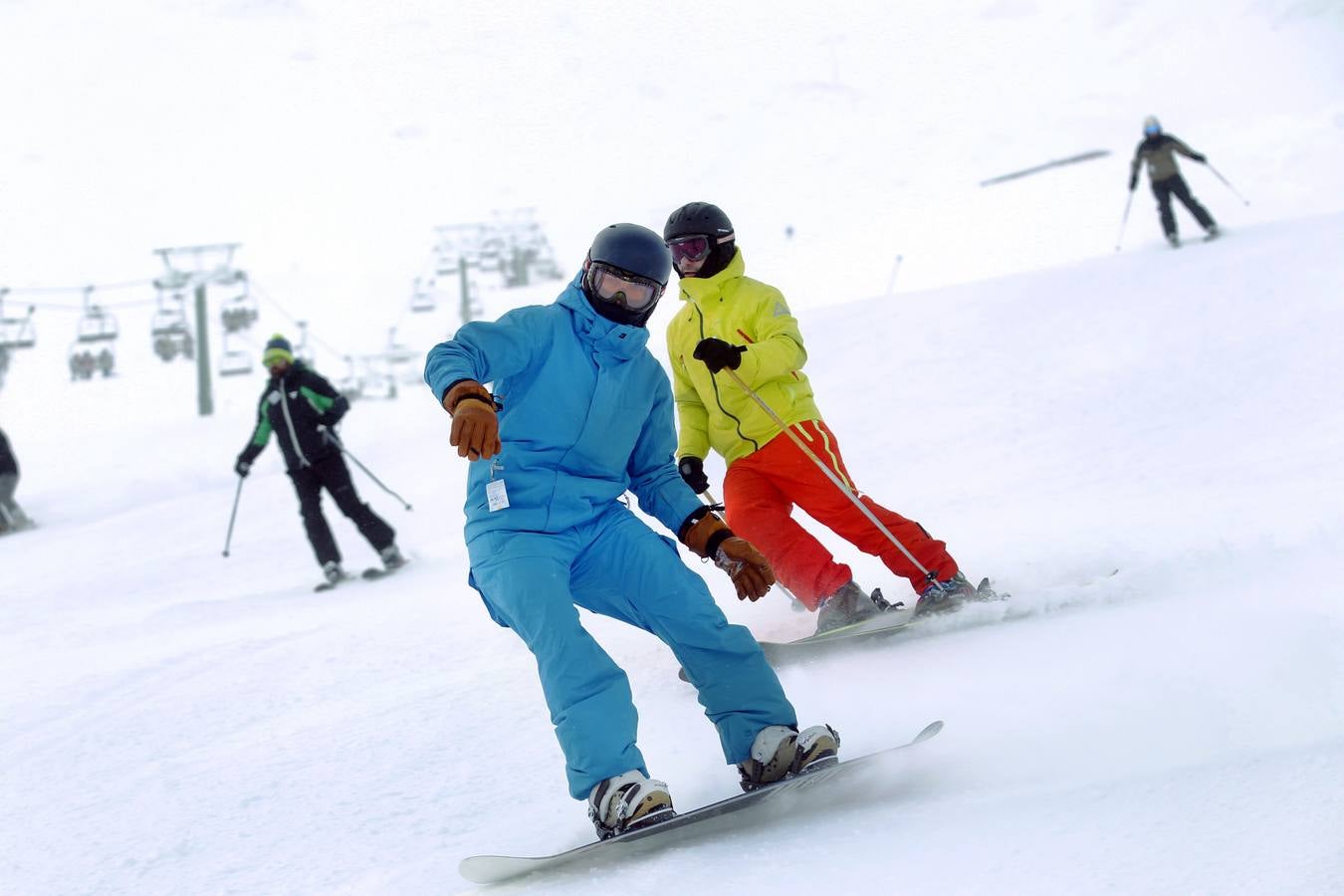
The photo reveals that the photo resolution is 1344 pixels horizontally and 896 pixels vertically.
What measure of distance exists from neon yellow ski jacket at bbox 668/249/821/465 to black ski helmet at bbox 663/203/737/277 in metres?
A: 0.04

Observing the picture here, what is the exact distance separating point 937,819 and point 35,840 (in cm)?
254

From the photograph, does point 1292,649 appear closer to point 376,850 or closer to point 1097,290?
point 376,850

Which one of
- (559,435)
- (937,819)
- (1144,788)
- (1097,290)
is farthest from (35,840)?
(1097,290)

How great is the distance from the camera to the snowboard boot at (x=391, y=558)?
7.77 meters

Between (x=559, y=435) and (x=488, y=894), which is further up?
(x=559, y=435)

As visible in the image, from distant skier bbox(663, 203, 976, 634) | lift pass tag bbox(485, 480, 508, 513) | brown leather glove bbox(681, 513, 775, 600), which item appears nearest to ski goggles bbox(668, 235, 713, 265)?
distant skier bbox(663, 203, 976, 634)

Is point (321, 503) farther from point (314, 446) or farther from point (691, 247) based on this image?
point (691, 247)

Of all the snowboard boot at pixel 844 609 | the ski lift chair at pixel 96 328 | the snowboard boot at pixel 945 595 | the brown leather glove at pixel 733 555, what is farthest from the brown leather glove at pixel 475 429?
the ski lift chair at pixel 96 328

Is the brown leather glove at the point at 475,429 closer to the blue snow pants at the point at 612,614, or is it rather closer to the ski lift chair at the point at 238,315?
the blue snow pants at the point at 612,614

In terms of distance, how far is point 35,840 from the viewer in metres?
3.12

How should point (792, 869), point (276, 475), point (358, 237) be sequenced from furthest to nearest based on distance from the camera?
point (358, 237)
point (276, 475)
point (792, 869)

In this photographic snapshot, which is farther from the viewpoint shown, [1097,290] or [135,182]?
[135,182]

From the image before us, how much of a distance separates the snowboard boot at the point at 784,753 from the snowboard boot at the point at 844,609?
5.00 feet

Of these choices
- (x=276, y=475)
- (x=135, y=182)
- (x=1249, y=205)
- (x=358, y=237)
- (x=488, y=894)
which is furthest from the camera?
(x=135, y=182)
